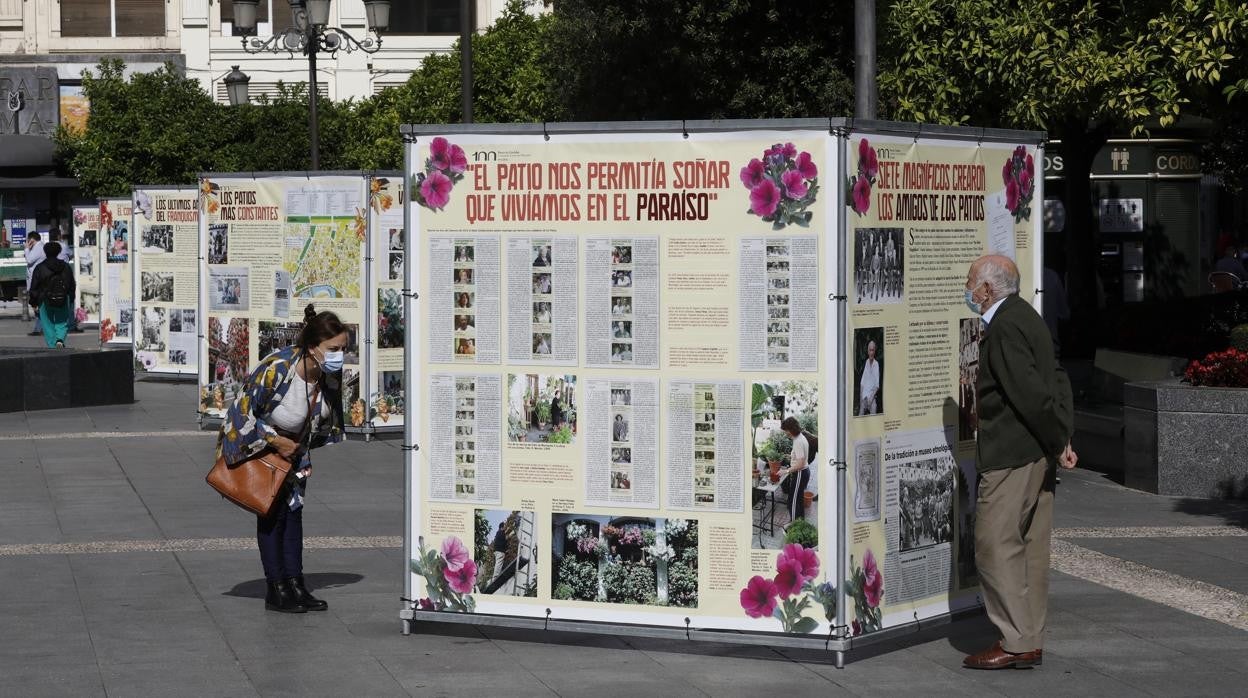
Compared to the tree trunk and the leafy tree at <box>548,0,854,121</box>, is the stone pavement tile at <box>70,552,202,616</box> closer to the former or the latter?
the tree trunk

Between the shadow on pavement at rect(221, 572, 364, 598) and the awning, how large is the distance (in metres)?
41.0

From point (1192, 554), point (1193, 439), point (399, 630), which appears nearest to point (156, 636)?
point (399, 630)

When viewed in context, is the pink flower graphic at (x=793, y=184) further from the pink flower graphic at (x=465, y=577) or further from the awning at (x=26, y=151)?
the awning at (x=26, y=151)

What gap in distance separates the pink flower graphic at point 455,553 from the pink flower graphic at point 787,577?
138 cm

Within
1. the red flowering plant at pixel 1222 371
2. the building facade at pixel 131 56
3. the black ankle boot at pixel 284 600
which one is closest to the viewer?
the black ankle boot at pixel 284 600

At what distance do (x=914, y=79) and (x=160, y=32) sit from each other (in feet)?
136

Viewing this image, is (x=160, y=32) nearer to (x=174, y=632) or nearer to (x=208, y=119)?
(x=208, y=119)

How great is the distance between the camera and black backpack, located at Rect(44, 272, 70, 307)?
1094 inches

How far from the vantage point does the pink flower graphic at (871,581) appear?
775 centimetres

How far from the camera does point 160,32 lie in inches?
2133

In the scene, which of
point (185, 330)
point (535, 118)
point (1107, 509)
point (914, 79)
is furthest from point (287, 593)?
point (535, 118)

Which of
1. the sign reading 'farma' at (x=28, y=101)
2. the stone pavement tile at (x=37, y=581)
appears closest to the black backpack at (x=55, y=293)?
the stone pavement tile at (x=37, y=581)

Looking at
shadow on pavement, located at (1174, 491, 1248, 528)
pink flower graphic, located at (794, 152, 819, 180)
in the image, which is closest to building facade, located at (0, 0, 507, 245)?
shadow on pavement, located at (1174, 491, 1248, 528)

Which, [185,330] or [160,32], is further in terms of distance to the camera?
[160,32]
